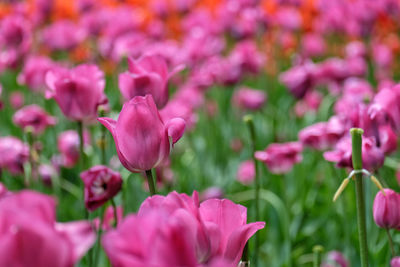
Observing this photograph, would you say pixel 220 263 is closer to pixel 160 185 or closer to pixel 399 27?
pixel 160 185

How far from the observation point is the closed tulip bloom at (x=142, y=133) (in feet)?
2.32

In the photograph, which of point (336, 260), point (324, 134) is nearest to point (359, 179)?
point (336, 260)

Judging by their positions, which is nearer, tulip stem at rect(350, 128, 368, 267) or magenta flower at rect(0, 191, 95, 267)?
magenta flower at rect(0, 191, 95, 267)

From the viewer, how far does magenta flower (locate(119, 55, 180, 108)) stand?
1031 millimetres

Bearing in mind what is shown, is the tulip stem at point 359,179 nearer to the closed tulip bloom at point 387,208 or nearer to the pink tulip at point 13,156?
the closed tulip bloom at point 387,208

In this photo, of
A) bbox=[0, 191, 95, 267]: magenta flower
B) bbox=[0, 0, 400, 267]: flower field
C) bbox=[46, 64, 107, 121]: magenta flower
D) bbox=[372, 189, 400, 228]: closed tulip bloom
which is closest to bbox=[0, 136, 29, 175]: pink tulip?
bbox=[0, 0, 400, 267]: flower field

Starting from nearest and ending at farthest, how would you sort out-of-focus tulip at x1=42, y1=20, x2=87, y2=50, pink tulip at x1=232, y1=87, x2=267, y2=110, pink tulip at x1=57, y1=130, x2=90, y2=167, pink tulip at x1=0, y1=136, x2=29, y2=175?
pink tulip at x1=0, y1=136, x2=29, y2=175
pink tulip at x1=57, y1=130, x2=90, y2=167
pink tulip at x1=232, y1=87, x2=267, y2=110
out-of-focus tulip at x1=42, y1=20, x2=87, y2=50

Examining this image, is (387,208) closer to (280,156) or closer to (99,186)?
(99,186)

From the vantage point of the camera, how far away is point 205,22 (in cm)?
367

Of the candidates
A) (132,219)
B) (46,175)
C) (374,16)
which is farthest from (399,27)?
(132,219)

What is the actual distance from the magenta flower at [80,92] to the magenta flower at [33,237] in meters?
0.72

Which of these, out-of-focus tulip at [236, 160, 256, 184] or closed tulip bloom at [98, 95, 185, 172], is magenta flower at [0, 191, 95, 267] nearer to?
closed tulip bloom at [98, 95, 185, 172]

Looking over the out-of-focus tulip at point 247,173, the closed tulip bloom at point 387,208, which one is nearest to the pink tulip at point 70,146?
the out-of-focus tulip at point 247,173

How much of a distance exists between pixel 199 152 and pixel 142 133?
5.95 ft
